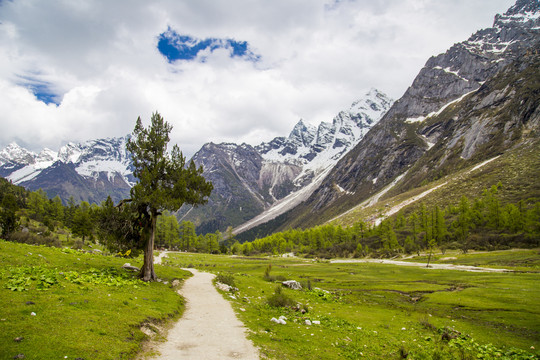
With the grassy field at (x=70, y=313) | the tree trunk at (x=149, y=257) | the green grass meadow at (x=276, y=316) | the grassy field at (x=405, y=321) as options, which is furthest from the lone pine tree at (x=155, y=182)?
the grassy field at (x=405, y=321)

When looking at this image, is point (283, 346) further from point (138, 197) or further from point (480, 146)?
point (480, 146)

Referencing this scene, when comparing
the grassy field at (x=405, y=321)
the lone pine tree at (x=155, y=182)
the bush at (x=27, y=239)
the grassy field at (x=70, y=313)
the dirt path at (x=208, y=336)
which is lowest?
the grassy field at (x=405, y=321)

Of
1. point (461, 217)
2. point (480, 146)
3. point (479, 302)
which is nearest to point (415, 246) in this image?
point (461, 217)

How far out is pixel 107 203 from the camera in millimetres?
28453

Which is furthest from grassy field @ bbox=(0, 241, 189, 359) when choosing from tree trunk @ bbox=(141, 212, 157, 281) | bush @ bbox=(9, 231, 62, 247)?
bush @ bbox=(9, 231, 62, 247)

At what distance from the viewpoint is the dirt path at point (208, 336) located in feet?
41.8

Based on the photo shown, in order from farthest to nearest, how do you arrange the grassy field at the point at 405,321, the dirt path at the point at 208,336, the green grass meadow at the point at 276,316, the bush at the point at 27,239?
the bush at the point at 27,239 < the grassy field at the point at 405,321 < the dirt path at the point at 208,336 < the green grass meadow at the point at 276,316

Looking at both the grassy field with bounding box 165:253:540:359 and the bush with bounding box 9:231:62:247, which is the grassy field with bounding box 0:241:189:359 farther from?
the bush with bounding box 9:231:62:247

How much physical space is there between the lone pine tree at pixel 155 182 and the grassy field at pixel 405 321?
10508 millimetres

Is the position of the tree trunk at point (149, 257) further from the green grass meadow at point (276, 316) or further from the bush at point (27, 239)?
the bush at point (27, 239)

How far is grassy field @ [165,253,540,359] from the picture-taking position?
607 inches

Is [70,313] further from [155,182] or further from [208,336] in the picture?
[155,182]

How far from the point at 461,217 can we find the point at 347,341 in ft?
327

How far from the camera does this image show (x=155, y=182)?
28.8m
